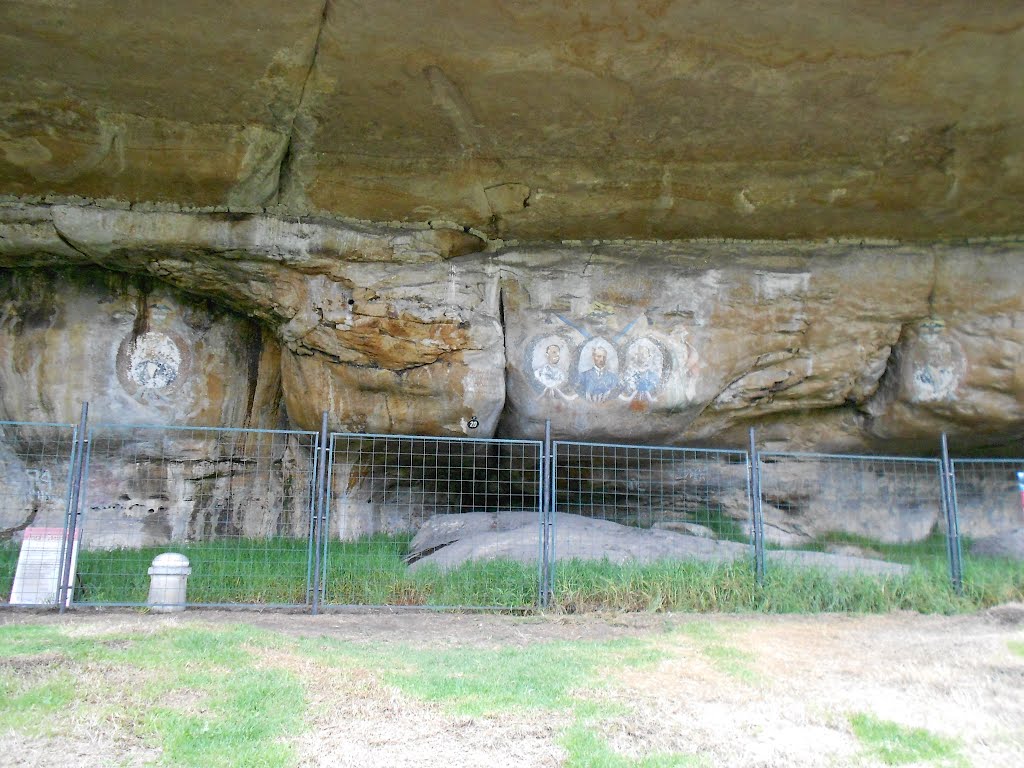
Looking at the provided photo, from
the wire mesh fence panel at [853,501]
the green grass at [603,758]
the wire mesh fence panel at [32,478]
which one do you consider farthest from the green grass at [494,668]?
the wire mesh fence panel at [853,501]

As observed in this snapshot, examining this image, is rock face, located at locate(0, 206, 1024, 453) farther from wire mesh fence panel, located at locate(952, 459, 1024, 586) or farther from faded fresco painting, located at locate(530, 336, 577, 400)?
wire mesh fence panel, located at locate(952, 459, 1024, 586)

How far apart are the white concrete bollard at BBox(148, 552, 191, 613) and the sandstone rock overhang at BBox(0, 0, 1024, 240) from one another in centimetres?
322

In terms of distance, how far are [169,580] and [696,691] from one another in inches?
152

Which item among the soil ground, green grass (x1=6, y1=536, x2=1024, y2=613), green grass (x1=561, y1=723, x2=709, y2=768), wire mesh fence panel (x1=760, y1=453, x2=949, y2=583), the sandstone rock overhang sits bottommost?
green grass (x1=561, y1=723, x2=709, y2=768)

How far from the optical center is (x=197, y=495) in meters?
8.45

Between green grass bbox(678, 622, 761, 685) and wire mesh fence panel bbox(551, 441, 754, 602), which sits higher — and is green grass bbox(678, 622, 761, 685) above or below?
below

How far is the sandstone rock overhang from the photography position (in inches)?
211

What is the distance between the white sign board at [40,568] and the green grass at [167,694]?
1.49 m

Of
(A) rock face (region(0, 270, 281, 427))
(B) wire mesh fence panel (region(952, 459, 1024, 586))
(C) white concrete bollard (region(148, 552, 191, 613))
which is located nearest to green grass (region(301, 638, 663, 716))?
(C) white concrete bollard (region(148, 552, 191, 613))

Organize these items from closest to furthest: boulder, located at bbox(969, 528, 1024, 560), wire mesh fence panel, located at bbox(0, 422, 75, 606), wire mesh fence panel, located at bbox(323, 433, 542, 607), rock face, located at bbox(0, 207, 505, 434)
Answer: wire mesh fence panel, located at bbox(323, 433, 542, 607) < rock face, located at bbox(0, 207, 505, 434) < wire mesh fence panel, located at bbox(0, 422, 75, 606) < boulder, located at bbox(969, 528, 1024, 560)

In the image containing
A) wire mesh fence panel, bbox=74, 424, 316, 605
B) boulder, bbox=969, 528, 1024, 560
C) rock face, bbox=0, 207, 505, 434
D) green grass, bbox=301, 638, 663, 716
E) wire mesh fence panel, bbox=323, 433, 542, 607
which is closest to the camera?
green grass, bbox=301, 638, 663, 716

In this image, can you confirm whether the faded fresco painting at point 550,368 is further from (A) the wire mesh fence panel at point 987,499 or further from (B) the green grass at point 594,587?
(A) the wire mesh fence panel at point 987,499

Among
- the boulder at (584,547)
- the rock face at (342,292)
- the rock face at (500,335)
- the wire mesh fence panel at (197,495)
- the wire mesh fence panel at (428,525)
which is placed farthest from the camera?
the rock face at (500,335)

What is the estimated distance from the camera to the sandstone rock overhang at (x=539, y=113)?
5371 mm
